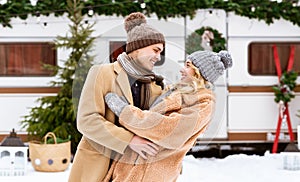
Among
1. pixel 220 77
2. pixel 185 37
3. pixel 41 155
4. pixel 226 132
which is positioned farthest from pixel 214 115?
pixel 226 132

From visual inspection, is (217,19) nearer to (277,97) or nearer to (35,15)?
(277,97)

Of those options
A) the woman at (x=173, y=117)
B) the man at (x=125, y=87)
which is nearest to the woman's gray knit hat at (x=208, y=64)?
the woman at (x=173, y=117)

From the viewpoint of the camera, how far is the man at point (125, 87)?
1.39m

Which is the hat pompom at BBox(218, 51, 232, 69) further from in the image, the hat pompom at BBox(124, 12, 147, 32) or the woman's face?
the hat pompom at BBox(124, 12, 147, 32)

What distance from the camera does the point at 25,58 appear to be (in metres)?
6.36

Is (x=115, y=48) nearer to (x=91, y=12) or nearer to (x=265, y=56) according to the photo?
(x=91, y=12)

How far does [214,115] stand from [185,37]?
9.9 inches

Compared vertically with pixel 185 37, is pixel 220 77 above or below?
below

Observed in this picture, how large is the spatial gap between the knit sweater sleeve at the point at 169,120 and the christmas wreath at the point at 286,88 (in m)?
5.13

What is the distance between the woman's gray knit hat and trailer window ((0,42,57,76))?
5.04m

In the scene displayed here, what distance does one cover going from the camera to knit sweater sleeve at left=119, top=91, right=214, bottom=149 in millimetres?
1363

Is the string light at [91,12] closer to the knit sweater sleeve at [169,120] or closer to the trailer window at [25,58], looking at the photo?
the trailer window at [25,58]

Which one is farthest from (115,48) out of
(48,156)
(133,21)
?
(48,156)

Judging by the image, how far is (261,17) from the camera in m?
6.40
